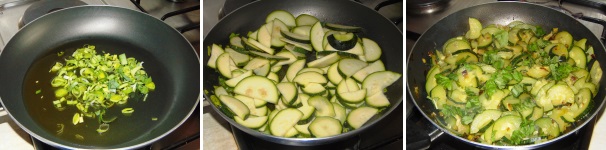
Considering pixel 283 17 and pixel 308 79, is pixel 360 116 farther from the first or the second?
pixel 283 17

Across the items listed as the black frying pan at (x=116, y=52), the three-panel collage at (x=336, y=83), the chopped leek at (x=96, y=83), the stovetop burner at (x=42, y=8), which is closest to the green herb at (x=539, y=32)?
the three-panel collage at (x=336, y=83)

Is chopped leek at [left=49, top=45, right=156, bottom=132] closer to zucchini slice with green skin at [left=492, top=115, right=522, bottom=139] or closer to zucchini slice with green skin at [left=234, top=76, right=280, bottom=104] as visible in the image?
zucchini slice with green skin at [left=234, top=76, right=280, bottom=104]

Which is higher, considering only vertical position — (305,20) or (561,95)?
(305,20)

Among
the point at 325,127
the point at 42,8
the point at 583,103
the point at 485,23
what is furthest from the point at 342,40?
the point at 42,8

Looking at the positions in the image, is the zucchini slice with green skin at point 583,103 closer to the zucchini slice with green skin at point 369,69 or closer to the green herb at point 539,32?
the green herb at point 539,32

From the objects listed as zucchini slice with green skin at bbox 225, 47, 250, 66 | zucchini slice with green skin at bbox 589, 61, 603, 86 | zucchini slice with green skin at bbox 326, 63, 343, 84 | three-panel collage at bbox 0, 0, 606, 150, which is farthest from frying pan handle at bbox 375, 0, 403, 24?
zucchini slice with green skin at bbox 589, 61, 603, 86
